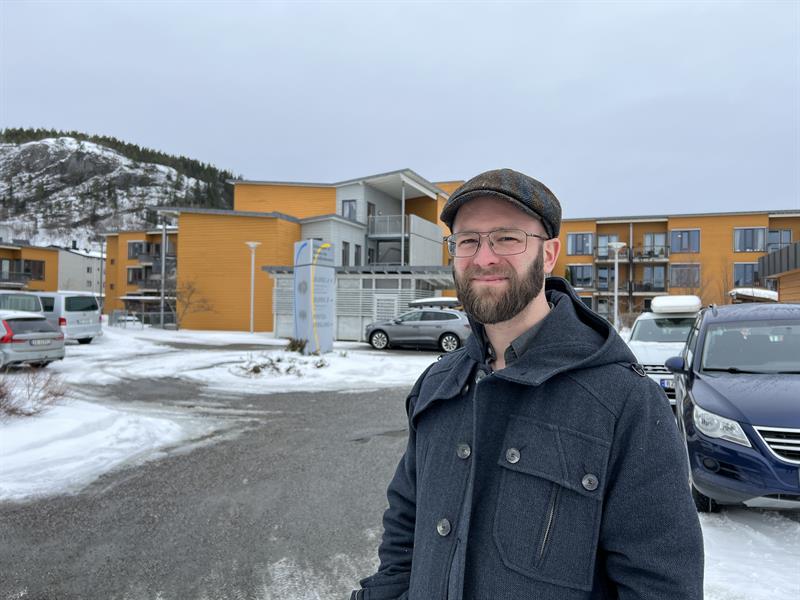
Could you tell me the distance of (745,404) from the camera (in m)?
4.22

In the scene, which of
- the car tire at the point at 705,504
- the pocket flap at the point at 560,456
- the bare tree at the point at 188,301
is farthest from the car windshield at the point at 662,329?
the bare tree at the point at 188,301

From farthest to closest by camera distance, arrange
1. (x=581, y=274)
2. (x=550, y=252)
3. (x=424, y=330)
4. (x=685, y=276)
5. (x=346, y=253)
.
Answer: (x=581, y=274) → (x=685, y=276) → (x=346, y=253) → (x=424, y=330) → (x=550, y=252)

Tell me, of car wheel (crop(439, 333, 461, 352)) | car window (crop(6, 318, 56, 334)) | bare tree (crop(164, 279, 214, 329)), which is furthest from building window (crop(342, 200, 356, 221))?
car window (crop(6, 318, 56, 334))

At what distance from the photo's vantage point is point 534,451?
1.37m

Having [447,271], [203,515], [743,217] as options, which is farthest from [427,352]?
[743,217]

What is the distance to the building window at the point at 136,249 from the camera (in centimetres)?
6191

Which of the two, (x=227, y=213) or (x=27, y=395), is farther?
(x=227, y=213)

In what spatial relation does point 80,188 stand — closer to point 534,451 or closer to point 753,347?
point 753,347

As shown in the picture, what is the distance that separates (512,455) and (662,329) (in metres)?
10.5

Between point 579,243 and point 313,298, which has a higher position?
point 579,243

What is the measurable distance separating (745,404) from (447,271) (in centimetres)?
2136

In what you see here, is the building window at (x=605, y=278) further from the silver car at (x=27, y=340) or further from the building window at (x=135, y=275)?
the building window at (x=135, y=275)

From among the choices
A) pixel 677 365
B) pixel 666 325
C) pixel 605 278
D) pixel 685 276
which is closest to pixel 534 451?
pixel 677 365

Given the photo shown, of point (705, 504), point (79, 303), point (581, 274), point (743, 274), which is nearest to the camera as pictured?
point (705, 504)
